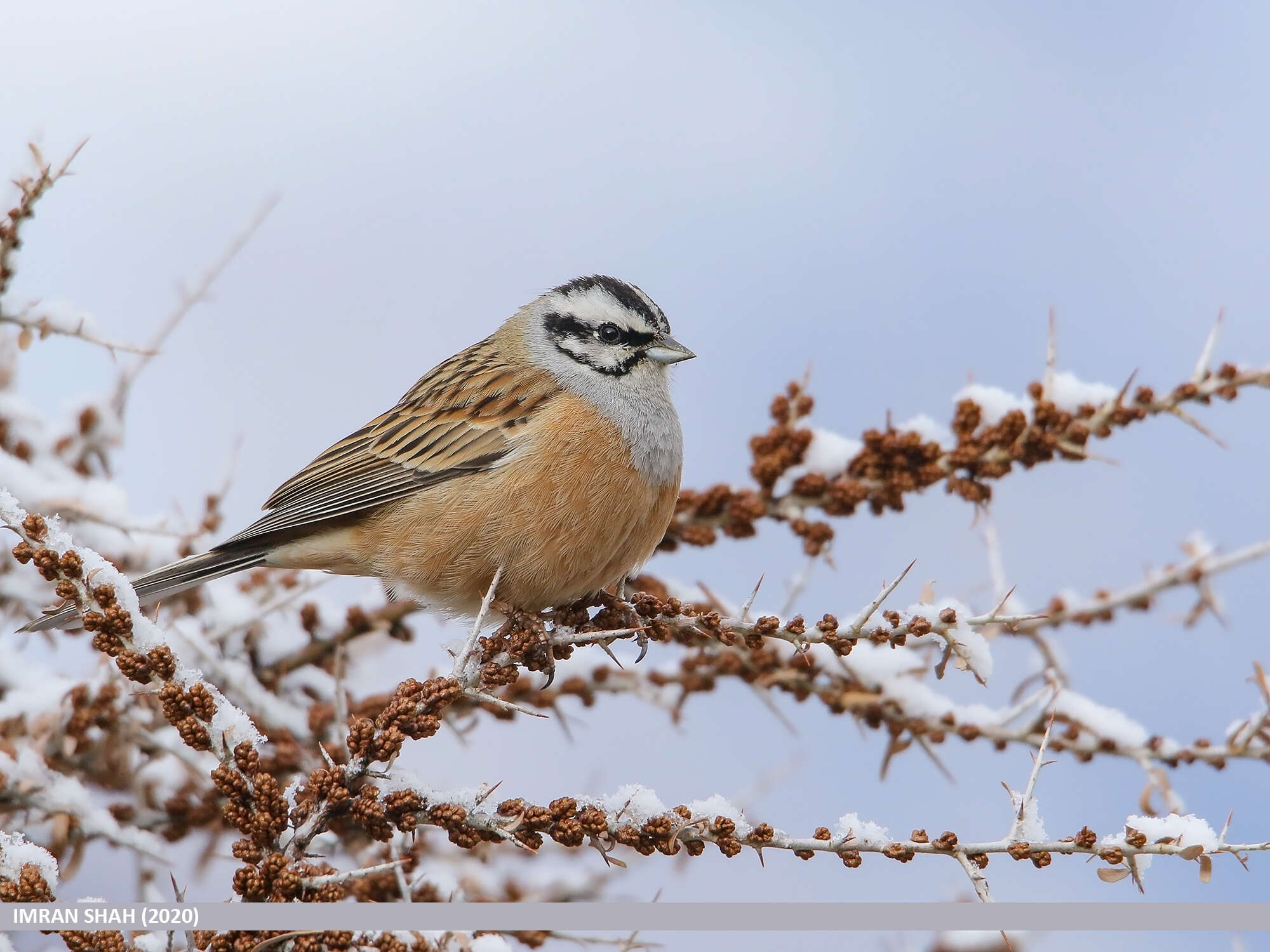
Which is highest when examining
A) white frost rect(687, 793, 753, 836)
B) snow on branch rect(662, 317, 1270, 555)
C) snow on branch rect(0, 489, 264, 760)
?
snow on branch rect(662, 317, 1270, 555)

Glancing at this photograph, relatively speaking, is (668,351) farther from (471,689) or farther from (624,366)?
(471,689)

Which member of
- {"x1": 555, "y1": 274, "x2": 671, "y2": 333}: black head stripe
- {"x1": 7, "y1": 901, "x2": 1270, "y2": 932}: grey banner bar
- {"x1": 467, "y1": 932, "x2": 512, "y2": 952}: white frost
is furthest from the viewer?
{"x1": 555, "y1": 274, "x2": 671, "y2": 333}: black head stripe

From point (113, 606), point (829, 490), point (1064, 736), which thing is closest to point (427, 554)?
point (829, 490)

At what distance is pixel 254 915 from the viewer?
2.69 m

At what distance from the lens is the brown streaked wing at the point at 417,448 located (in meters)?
5.25

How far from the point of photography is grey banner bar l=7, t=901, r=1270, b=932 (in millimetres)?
2686

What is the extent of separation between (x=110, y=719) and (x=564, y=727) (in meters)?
1.62

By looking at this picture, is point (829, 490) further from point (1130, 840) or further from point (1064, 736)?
point (1130, 840)

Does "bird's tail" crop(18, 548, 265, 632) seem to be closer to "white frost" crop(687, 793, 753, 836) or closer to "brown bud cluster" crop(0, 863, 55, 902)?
"brown bud cluster" crop(0, 863, 55, 902)

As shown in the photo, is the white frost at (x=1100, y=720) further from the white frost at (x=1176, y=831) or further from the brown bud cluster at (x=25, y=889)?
the brown bud cluster at (x=25, y=889)

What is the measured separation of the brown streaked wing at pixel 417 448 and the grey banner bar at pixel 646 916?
2311 millimetres

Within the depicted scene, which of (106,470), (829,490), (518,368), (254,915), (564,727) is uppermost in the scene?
(518,368)

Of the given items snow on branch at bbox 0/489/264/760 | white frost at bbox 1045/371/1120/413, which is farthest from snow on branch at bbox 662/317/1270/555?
snow on branch at bbox 0/489/264/760

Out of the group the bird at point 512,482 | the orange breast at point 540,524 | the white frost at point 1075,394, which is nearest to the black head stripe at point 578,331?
the bird at point 512,482
